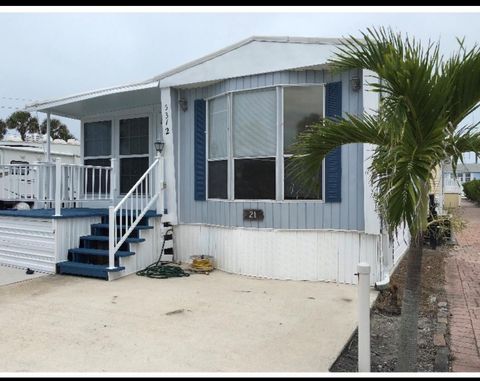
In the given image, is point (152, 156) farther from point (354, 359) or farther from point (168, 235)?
point (354, 359)

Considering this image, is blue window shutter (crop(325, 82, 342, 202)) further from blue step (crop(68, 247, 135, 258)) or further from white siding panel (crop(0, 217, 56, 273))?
white siding panel (crop(0, 217, 56, 273))

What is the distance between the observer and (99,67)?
1648 centimetres

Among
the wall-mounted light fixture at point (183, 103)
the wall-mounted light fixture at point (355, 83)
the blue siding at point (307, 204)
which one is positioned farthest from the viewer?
the wall-mounted light fixture at point (183, 103)

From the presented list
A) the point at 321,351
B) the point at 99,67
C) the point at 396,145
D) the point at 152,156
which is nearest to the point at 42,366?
the point at 321,351

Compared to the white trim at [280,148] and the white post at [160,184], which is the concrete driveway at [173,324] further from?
the white post at [160,184]

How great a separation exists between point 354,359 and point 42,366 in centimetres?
234

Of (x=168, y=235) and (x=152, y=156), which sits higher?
(x=152, y=156)

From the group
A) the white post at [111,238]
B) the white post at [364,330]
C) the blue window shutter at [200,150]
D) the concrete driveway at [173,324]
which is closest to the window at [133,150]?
the blue window shutter at [200,150]

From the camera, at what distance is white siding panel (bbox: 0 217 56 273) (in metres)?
6.18

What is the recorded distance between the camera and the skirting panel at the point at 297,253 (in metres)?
5.48

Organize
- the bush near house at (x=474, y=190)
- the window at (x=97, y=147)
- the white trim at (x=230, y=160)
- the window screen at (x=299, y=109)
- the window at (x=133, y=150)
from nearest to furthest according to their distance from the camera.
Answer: the window screen at (x=299, y=109) < the white trim at (x=230, y=160) < the window at (x=133, y=150) < the window at (x=97, y=147) < the bush near house at (x=474, y=190)

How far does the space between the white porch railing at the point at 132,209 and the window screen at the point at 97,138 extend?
5.91 feet

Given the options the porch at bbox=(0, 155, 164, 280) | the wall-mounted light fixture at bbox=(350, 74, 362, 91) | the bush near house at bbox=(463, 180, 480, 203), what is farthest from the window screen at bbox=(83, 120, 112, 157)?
the bush near house at bbox=(463, 180, 480, 203)

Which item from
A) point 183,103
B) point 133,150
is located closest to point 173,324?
point 183,103
